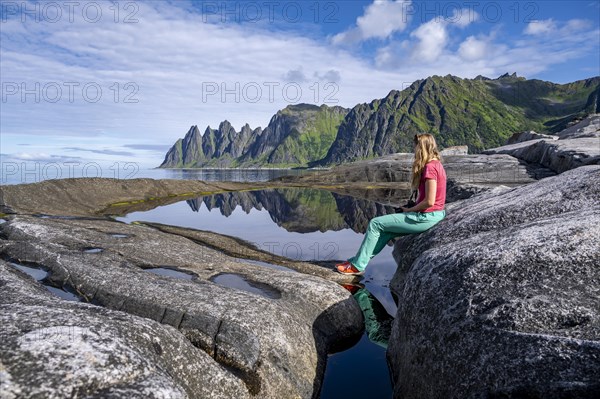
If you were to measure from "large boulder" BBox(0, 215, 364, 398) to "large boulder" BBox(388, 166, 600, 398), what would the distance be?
2331 mm

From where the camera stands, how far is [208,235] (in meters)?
26.1

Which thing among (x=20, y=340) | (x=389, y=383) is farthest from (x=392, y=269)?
(x=20, y=340)

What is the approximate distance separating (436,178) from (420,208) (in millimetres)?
1238

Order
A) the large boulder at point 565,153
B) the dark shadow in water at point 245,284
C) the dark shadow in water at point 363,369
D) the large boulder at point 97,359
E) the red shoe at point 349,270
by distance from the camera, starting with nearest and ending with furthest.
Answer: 1. the large boulder at point 97,359
2. the dark shadow in water at point 363,369
3. the dark shadow in water at point 245,284
4. the red shoe at point 349,270
5. the large boulder at point 565,153

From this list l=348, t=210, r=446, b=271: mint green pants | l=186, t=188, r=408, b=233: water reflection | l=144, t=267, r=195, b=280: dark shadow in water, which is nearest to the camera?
l=144, t=267, r=195, b=280: dark shadow in water

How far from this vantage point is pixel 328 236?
30.1 metres

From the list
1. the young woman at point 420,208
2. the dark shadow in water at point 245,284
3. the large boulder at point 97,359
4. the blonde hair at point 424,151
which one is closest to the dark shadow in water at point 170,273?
the dark shadow in water at point 245,284

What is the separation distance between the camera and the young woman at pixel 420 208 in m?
13.7

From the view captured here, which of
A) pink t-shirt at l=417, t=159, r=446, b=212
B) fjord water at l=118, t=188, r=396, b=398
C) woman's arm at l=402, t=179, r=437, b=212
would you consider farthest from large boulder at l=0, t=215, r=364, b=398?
pink t-shirt at l=417, t=159, r=446, b=212

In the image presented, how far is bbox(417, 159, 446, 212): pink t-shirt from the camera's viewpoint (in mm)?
13719

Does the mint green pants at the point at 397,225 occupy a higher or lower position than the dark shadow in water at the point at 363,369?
higher

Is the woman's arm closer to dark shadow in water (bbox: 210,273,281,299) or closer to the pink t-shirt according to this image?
the pink t-shirt

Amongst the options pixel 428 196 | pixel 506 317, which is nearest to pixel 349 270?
pixel 428 196

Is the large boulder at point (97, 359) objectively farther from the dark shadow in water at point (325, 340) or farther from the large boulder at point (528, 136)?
the large boulder at point (528, 136)
